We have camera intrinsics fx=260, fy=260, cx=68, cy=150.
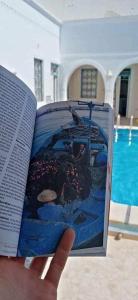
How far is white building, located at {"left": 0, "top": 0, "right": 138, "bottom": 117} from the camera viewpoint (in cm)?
704

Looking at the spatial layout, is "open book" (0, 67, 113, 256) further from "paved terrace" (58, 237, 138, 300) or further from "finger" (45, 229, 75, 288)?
"paved terrace" (58, 237, 138, 300)

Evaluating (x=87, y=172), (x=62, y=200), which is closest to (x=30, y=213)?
(x=62, y=200)

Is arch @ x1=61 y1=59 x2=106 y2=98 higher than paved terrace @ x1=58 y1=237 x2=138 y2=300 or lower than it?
higher

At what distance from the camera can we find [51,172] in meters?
0.92

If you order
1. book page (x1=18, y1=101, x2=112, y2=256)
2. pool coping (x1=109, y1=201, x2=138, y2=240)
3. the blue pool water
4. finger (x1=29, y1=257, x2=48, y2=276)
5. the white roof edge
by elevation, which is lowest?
the blue pool water

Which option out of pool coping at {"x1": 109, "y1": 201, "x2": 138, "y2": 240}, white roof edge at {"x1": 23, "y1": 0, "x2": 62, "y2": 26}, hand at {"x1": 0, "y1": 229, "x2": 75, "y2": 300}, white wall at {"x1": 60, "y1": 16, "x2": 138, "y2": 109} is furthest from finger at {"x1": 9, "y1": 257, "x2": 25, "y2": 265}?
white wall at {"x1": 60, "y1": 16, "x2": 138, "y2": 109}

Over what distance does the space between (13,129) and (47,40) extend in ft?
29.6

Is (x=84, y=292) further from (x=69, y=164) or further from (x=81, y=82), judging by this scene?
(x=81, y=82)

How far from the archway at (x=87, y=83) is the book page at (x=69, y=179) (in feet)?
36.1

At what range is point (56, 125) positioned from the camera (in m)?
0.96

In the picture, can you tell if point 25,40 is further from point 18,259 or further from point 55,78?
point 18,259

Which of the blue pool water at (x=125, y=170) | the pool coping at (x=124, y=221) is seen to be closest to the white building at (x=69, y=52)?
the blue pool water at (x=125, y=170)

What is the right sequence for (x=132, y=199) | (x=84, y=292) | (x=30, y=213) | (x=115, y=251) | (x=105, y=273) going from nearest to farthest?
(x=30, y=213) < (x=84, y=292) < (x=105, y=273) < (x=115, y=251) < (x=132, y=199)

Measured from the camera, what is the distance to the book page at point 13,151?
0.78 meters
